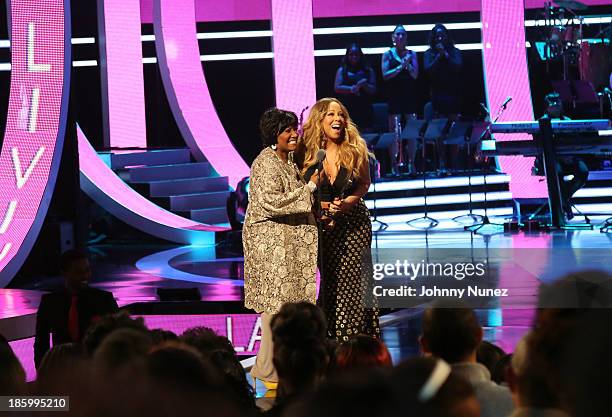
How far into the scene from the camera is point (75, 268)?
423 centimetres

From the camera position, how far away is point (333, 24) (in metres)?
14.4

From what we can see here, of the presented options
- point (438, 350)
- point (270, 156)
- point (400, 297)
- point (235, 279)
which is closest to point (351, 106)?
point (235, 279)

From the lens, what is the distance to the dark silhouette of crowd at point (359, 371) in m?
0.95

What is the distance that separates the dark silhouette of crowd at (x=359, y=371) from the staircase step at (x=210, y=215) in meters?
9.22

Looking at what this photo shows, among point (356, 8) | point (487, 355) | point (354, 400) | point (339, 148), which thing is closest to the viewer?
point (354, 400)

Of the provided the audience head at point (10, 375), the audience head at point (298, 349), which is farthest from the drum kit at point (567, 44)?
the audience head at point (10, 375)

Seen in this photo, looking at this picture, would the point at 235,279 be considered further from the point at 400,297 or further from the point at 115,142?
the point at 115,142

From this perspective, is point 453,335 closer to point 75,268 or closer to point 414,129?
point 75,268

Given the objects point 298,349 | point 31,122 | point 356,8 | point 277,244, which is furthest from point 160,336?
point 356,8

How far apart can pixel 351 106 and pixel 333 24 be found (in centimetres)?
128

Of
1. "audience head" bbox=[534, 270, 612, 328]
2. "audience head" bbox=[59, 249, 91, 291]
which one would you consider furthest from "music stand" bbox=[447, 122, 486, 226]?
"audience head" bbox=[534, 270, 612, 328]

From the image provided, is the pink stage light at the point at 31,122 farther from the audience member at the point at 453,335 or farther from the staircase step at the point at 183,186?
the audience member at the point at 453,335

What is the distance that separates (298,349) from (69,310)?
1758 millimetres

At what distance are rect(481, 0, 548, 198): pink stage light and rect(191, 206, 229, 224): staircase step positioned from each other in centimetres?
377
